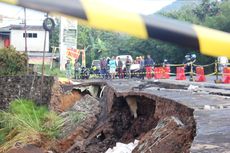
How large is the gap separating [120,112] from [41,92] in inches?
236

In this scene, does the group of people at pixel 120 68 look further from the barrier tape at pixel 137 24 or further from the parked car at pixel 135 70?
the barrier tape at pixel 137 24

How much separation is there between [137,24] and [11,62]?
18329mm

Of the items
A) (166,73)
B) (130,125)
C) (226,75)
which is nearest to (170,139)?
(130,125)

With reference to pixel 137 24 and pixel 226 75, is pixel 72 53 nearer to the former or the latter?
pixel 226 75

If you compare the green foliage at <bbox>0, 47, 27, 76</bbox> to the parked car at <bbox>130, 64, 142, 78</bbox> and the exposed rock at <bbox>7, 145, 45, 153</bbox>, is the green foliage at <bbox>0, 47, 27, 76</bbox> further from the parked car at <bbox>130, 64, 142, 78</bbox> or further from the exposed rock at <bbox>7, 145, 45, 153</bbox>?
the parked car at <bbox>130, 64, 142, 78</bbox>

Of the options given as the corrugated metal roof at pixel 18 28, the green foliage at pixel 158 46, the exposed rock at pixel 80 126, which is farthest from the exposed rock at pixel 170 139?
the corrugated metal roof at pixel 18 28

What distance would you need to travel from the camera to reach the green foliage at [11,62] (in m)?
18.8

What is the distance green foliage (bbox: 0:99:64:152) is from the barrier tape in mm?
11639

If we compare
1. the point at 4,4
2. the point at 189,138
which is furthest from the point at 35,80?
the point at 4,4

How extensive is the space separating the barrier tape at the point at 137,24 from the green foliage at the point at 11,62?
702 inches

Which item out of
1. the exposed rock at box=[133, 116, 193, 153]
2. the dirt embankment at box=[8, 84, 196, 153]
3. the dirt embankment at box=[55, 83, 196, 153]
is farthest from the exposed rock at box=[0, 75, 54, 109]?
the exposed rock at box=[133, 116, 193, 153]

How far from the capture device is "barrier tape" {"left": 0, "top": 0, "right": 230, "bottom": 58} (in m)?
0.95

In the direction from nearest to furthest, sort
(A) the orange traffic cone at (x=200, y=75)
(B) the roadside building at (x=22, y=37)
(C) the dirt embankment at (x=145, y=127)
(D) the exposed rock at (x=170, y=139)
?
(D) the exposed rock at (x=170, y=139) < (C) the dirt embankment at (x=145, y=127) < (A) the orange traffic cone at (x=200, y=75) < (B) the roadside building at (x=22, y=37)

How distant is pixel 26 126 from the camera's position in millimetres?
13742
